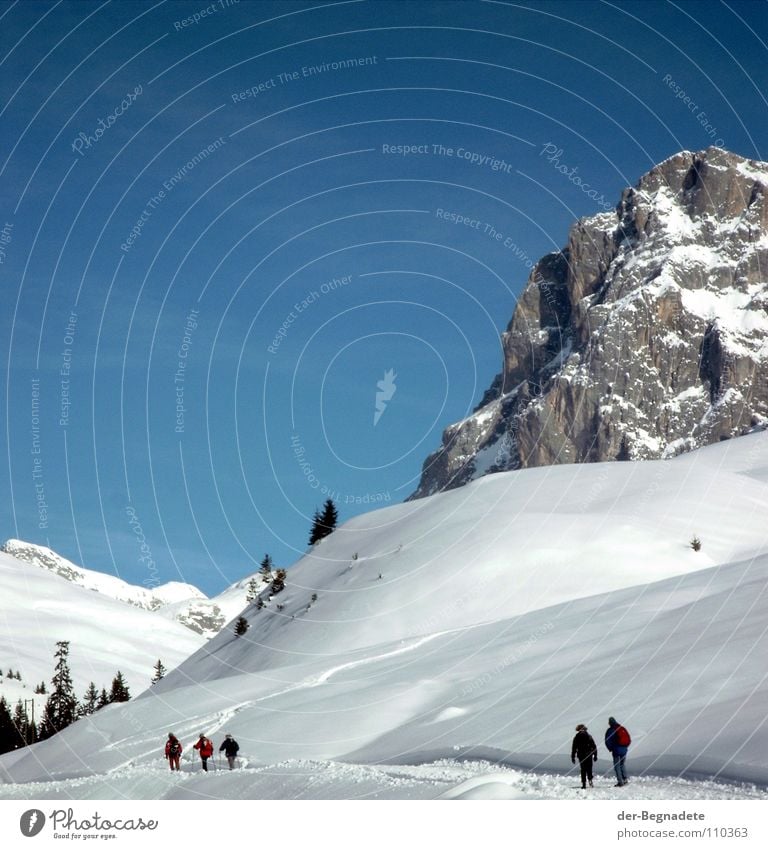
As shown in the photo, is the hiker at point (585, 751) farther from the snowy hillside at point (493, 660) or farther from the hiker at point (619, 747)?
the snowy hillside at point (493, 660)

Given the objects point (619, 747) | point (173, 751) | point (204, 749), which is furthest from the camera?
point (173, 751)

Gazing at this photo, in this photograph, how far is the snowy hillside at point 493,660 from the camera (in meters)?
26.8

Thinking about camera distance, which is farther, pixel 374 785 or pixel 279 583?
pixel 279 583

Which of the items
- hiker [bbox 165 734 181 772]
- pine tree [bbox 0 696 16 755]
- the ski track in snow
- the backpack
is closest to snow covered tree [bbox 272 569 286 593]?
pine tree [bbox 0 696 16 755]

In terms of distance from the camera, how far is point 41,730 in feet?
502

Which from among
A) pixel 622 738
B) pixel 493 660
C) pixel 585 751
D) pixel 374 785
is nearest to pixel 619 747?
pixel 622 738

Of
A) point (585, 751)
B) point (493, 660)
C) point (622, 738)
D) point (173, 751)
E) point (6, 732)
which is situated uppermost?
point (6, 732)

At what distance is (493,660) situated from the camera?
44.9 meters

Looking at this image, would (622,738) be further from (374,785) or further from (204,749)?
(204,749)

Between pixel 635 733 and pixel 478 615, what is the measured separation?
110 ft

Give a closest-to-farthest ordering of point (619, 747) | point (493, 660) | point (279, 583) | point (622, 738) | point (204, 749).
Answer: point (622, 738), point (619, 747), point (204, 749), point (493, 660), point (279, 583)

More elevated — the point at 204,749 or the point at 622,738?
the point at 204,749

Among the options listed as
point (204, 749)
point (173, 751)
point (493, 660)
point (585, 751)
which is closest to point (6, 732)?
point (493, 660)

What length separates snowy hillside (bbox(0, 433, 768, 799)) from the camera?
26.8m
